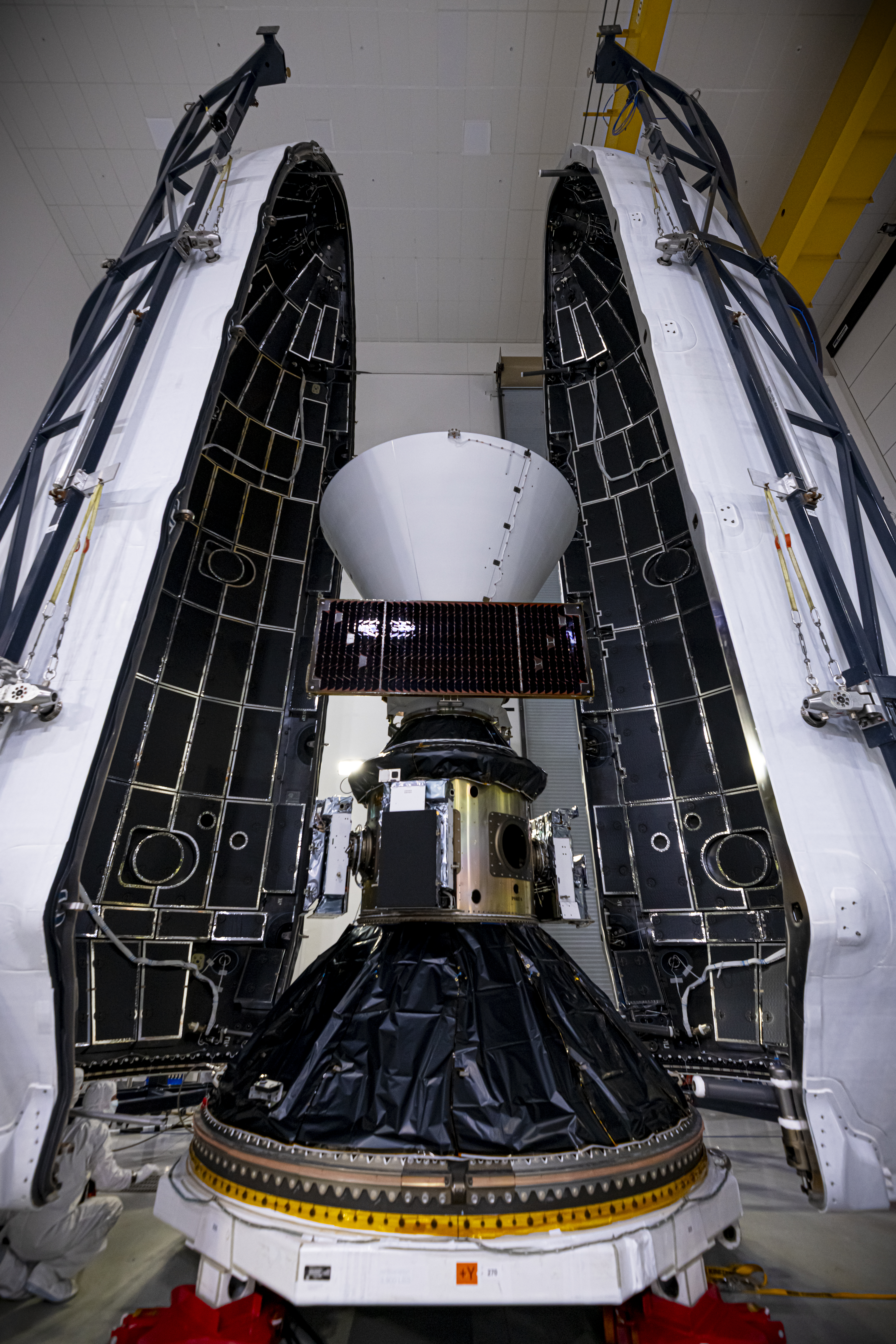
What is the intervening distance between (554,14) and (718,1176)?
9417 millimetres

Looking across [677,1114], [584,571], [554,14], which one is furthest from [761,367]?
[554,14]

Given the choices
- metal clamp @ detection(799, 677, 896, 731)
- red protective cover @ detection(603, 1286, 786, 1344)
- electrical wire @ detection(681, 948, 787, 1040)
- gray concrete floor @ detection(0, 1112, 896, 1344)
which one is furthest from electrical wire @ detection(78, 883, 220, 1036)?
metal clamp @ detection(799, 677, 896, 731)

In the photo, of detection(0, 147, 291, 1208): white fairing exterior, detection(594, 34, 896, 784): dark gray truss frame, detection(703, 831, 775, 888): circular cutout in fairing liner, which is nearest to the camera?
detection(0, 147, 291, 1208): white fairing exterior

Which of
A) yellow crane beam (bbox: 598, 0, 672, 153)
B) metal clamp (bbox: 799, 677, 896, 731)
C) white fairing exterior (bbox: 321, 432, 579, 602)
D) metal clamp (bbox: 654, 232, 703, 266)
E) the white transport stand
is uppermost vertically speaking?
yellow crane beam (bbox: 598, 0, 672, 153)

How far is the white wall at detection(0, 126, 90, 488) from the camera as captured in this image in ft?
20.1

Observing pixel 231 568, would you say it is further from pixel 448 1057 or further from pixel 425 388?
pixel 425 388

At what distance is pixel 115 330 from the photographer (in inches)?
152

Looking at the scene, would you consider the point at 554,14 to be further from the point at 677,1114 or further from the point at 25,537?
the point at 677,1114

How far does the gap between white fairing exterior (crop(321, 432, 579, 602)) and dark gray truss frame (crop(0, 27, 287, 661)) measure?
1580 millimetres

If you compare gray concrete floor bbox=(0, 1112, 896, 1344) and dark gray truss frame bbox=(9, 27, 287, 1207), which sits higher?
dark gray truss frame bbox=(9, 27, 287, 1207)

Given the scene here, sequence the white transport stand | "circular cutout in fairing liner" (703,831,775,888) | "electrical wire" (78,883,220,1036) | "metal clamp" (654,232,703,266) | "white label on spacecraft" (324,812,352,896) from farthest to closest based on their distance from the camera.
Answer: "circular cutout in fairing liner" (703,831,775,888) < "metal clamp" (654,232,703,266) < "electrical wire" (78,883,220,1036) < "white label on spacecraft" (324,812,352,896) < the white transport stand

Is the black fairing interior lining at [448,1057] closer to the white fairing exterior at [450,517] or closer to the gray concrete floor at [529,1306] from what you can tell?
the gray concrete floor at [529,1306]

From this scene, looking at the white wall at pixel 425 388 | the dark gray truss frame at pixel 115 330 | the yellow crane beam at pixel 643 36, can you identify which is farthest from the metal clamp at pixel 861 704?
the white wall at pixel 425 388

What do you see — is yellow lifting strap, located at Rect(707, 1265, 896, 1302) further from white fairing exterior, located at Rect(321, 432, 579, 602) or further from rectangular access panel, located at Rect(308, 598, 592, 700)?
white fairing exterior, located at Rect(321, 432, 579, 602)
